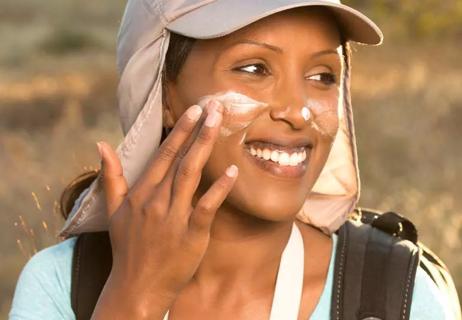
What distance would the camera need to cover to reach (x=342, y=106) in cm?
368

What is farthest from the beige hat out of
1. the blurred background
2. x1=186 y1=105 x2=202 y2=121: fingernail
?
the blurred background

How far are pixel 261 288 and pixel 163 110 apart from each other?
58cm

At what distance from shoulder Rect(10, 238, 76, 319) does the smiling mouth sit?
26.7 inches

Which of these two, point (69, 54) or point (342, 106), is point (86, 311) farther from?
point (69, 54)

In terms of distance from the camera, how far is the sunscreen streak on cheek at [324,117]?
11.1 ft

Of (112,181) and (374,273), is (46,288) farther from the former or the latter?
(374,273)

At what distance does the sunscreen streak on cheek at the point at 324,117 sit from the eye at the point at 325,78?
2.7 inches

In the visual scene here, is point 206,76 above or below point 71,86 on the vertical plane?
above

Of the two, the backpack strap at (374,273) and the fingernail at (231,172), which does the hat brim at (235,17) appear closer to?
the fingernail at (231,172)

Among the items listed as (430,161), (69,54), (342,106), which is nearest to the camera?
(342,106)

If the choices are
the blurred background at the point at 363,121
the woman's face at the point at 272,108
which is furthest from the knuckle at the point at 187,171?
the blurred background at the point at 363,121

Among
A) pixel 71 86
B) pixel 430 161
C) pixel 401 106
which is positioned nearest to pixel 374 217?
pixel 430 161

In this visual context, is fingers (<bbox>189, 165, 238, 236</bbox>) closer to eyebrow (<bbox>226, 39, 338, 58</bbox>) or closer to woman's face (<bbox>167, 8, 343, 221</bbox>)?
woman's face (<bbox>167, 8, 343, 221</bbox>)

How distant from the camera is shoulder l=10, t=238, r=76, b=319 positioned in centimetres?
348
